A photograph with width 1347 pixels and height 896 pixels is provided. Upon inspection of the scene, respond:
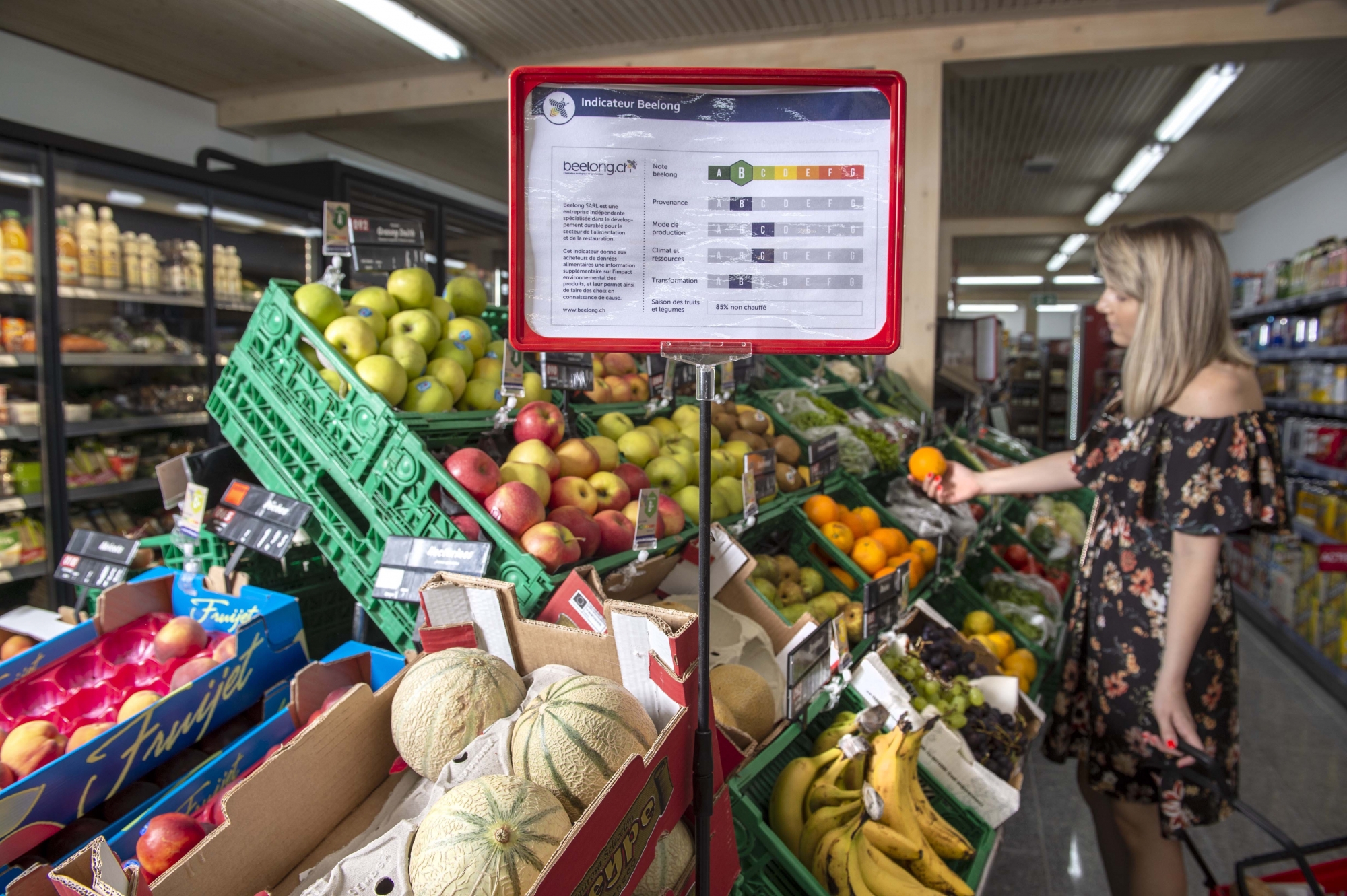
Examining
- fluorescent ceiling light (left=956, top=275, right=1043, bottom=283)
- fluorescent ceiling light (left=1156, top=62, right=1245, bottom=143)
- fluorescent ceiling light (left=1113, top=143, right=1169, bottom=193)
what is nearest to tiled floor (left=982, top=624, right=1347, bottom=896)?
fluorescent ceiling light (left=1156, top=62, right=1245, bottom=143)

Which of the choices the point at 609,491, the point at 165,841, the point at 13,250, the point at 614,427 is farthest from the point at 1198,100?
the point at 13,250

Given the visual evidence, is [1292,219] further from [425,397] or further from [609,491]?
[425,397]

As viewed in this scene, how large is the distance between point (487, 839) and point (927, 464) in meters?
2.10

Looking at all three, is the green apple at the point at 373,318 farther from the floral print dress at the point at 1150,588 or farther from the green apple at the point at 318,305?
the floral print dress at the point at 1150,588

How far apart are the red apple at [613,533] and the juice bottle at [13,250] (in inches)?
133

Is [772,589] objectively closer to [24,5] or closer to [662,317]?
[662,317]

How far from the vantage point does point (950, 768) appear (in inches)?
66.9

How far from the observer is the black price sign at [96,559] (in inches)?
67.2

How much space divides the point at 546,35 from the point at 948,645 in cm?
461

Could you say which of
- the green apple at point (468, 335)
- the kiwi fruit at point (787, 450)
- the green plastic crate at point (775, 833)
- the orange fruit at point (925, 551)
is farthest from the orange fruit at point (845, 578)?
the green apple at point (468, 335)

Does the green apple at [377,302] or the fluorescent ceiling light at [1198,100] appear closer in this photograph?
the green apple at [377,302]

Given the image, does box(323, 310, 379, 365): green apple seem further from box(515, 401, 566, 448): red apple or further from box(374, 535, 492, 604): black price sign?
box(374, 535, 492, 604): black price sign

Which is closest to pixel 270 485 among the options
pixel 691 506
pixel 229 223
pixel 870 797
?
pixel 691 506

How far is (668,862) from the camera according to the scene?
36.0 inches
